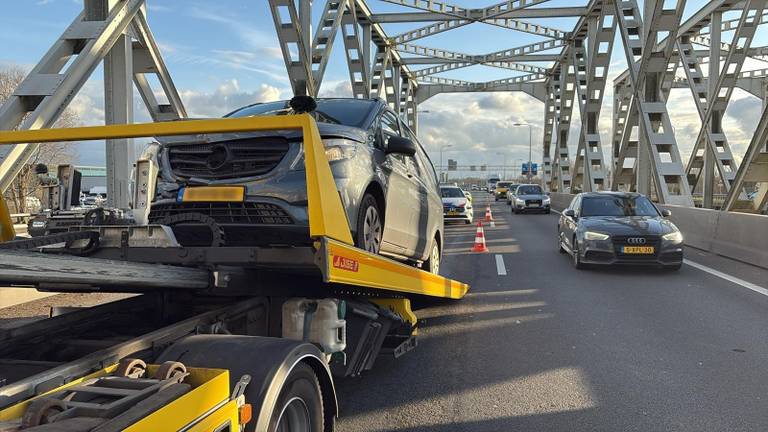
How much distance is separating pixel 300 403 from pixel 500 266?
892cm

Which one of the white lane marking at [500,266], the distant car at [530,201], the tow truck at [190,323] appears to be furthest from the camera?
the distant car at [530,201]

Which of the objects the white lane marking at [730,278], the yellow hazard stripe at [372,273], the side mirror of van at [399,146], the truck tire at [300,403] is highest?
the side mirror of van at [399,146]

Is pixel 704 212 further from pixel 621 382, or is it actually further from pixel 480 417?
pixel 480 417

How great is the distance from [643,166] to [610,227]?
11856 mm

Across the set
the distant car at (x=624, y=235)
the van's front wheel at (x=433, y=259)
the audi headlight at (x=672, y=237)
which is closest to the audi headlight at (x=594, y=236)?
the distant car at (x=624, y=235)

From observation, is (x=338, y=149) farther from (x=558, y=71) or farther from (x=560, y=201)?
(x=558, y=71)

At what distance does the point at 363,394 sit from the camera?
4.45 m

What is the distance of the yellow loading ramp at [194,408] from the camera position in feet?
6.40

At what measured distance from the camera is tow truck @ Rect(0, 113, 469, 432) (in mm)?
2117

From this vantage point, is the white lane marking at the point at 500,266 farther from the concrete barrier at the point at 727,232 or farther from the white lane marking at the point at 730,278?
the concrete barrier at the point at 727,232

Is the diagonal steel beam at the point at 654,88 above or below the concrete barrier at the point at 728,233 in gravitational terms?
above

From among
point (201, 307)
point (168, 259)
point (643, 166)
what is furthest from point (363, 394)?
point (643, 166)

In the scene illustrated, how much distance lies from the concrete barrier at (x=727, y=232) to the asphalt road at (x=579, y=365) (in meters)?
1.95

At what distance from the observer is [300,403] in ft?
9.60
